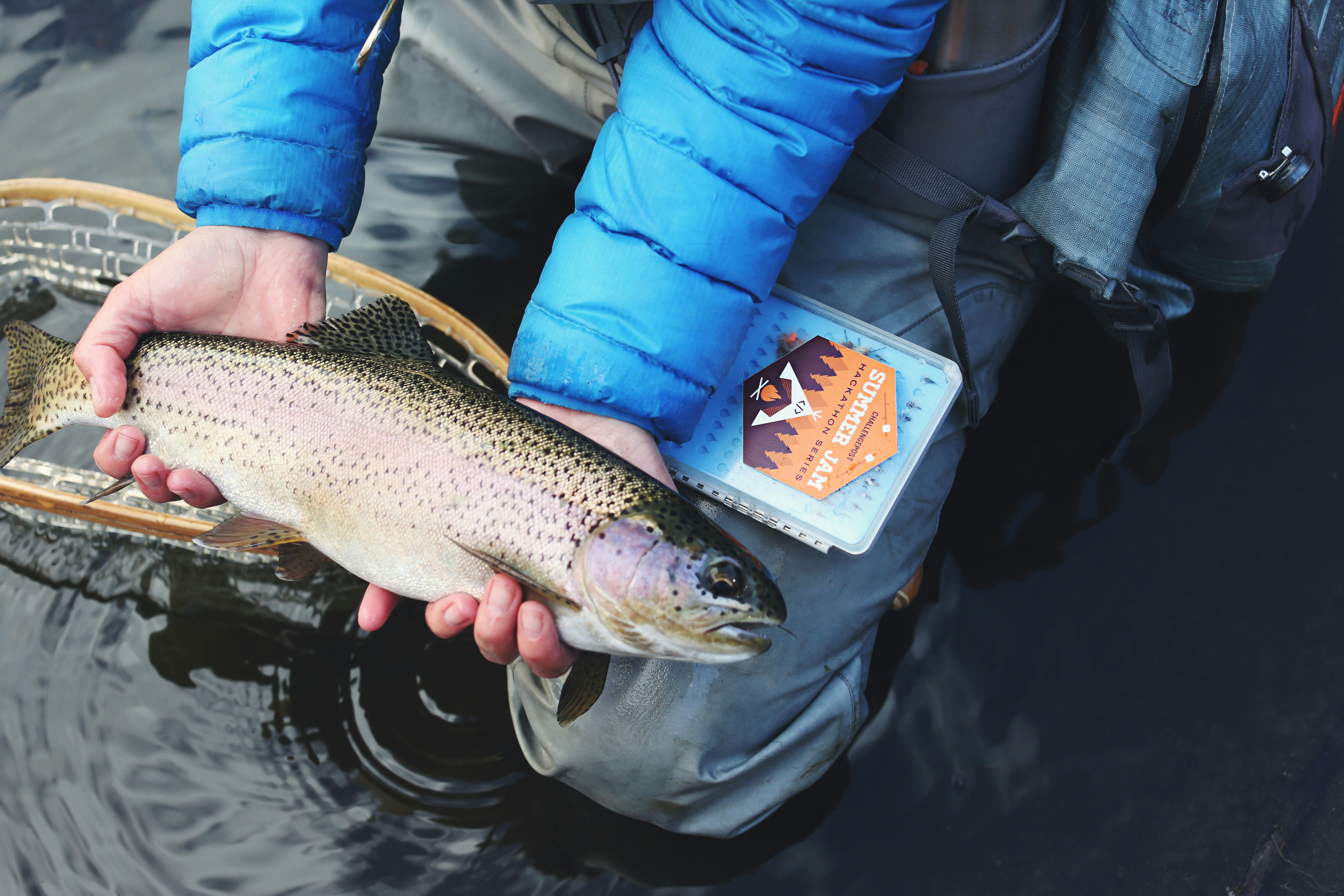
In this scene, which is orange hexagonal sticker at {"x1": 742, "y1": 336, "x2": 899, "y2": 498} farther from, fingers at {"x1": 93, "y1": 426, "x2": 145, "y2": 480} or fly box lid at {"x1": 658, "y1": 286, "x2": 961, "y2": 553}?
fingers at {"x1": 93, "y1": 426, "x2": 145, "y2": 480}

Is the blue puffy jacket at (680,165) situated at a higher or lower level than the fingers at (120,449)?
higher

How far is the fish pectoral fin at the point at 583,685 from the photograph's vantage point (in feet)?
5.49

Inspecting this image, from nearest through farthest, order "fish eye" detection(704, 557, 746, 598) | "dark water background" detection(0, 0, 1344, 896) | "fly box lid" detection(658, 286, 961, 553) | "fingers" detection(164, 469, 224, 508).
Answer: "fish eye" detection(704, 557, 746, 598)
"fingers" detection(164, 469, 224, 508)
"fly box lid" detection(658, 286, 961, 553)
"dark water background" detection(0, 0, 1344, 896)

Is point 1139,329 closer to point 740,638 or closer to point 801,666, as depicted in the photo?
point 801,666

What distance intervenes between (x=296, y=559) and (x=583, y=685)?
2.46 feet

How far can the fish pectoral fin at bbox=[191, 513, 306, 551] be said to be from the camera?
5.83 ft

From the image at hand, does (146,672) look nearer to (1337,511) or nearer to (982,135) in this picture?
(982,135)

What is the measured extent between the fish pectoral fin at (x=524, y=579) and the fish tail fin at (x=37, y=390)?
95 cm

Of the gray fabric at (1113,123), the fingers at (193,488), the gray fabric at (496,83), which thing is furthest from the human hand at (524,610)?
the gray fabric at (496,83)

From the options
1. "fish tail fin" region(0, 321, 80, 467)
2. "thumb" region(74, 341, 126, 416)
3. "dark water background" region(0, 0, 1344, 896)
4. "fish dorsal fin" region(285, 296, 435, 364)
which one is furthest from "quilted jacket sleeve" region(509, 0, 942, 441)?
"dark water background" region(0, 0, 1344, 896)

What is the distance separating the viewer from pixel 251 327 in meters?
2.04

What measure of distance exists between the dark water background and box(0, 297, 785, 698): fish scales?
→ 31.2 inches

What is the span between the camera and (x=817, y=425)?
192cm

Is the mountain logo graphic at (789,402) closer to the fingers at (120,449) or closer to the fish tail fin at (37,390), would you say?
the fingers at (120,449)
